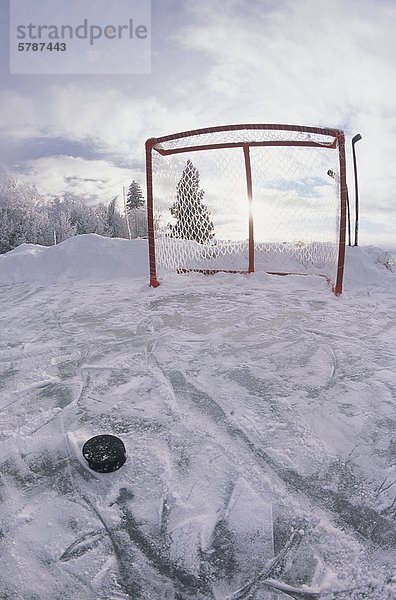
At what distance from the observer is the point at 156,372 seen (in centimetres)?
235

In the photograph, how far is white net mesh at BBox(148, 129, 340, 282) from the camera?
524cm

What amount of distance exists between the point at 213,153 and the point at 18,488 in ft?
17.0

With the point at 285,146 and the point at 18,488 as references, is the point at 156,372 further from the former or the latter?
the point at 285,146

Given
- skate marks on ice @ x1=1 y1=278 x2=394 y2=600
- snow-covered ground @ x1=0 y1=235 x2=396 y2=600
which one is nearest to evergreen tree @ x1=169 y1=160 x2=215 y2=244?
snow-covered ground @ x1=0 y1=235 x2=396 y2=600

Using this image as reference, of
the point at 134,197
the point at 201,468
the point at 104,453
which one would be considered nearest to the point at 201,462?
the point at 201,468

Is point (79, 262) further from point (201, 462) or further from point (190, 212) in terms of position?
point (201, 462)

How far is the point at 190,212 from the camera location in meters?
6.32

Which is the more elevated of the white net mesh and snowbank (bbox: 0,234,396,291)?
the white net mesh

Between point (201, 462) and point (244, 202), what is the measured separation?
4833 millimetres

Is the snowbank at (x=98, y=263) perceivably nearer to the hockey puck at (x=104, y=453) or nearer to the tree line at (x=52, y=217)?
the hockey puck at (x=104, y=453)

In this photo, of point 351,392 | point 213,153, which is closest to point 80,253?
point 213,153

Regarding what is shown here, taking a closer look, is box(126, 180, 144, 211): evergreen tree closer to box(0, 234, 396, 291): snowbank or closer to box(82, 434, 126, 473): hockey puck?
box(0, 234, 396, 291): snowbank

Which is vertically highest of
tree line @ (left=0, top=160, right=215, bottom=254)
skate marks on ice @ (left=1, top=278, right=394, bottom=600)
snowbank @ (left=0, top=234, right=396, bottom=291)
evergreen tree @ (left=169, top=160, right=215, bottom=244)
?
tree line @ (left=0, top=160, right=215, bottom=254)

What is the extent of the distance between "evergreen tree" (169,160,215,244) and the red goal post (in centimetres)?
2
